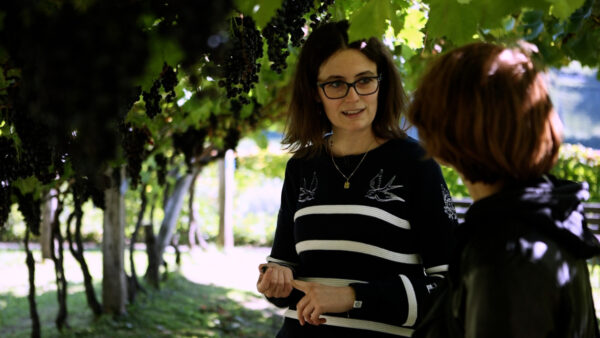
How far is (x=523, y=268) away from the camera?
947mm

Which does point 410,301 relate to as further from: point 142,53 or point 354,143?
point 142,53

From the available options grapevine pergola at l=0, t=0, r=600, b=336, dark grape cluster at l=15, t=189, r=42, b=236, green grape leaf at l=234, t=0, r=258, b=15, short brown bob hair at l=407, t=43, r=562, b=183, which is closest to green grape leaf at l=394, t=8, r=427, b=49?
grapevine pergola at l=0, t=0, r=600, b=336

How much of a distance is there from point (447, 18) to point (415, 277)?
0.75m

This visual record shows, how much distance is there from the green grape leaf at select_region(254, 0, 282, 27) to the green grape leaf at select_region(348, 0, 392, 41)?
0.32 m

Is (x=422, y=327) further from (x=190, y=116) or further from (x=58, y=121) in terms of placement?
(x=190, y=116)

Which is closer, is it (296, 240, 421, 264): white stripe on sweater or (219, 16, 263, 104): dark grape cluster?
(219, 16, 263, 104): dark grape cluster

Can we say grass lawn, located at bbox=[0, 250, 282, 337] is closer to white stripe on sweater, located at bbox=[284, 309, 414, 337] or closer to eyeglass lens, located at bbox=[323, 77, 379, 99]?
white stripe on sweater, located at bbox=[284, 309, 414, 337]

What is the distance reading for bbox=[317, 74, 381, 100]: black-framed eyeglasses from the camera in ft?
6.10

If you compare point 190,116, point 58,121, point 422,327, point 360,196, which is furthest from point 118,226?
point 58,121

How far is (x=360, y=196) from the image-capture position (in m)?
1.76

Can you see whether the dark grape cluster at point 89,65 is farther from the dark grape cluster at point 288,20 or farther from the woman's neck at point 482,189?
the dark grape cluster at point 288,20

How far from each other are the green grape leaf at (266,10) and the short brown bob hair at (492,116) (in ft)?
1.33

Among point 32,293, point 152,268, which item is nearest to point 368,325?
point 32,293

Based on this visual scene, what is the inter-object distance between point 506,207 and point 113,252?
4.68 metres
